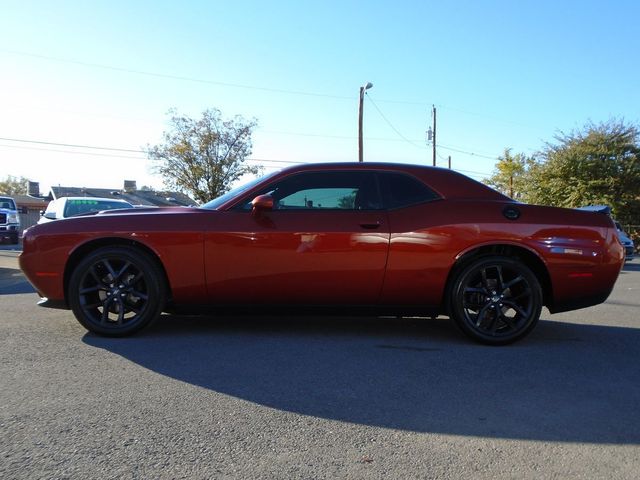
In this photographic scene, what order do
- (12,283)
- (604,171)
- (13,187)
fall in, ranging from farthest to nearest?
(13,187) < (604,171) < (12,283)

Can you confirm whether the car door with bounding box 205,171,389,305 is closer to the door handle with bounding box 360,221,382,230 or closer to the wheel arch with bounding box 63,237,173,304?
the door handle with bounding box 360,221,382,230

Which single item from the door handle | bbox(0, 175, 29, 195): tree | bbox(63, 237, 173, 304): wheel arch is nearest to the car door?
the door handle

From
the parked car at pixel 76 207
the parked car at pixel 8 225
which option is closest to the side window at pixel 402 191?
the parked car at pixel 76 207

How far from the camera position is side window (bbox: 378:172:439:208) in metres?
4.68

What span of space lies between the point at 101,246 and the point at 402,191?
272 centimetres

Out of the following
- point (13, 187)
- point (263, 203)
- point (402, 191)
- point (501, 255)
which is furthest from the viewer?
point (13, 187)

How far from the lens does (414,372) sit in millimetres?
3822

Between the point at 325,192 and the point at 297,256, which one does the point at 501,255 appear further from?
the point at 297,256

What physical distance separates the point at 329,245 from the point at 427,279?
90 cm

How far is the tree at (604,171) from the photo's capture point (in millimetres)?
26875

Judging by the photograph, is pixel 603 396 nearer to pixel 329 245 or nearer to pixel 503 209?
pixel 503 209

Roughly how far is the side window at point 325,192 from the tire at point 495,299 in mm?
1037

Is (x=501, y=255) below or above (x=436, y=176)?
below

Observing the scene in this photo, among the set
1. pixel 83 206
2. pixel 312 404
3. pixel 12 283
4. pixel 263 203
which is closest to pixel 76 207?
pixel 83 206
